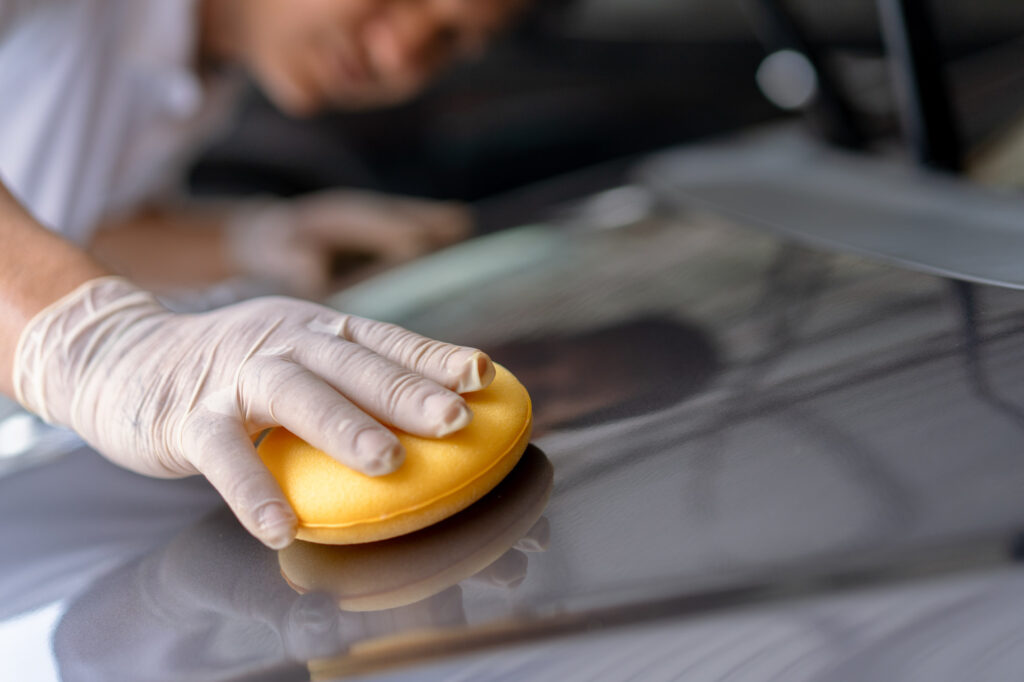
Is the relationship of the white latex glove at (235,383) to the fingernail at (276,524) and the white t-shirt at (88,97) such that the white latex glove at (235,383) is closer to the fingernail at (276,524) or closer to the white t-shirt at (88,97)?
the fingernail at (276,524)

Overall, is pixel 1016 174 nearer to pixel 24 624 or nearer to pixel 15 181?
pixel 24 624

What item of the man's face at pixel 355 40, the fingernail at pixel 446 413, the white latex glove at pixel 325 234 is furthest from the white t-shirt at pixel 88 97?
the fingernail at pixel 446 413

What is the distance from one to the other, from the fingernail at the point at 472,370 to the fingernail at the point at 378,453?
0.07 meters

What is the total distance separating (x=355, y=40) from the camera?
4.89ft

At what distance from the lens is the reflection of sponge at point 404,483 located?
49 cm

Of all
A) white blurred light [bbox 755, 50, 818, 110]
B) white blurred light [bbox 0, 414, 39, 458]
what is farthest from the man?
white blurred light [bbox 755, 50, 818, 110]

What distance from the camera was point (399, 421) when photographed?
51 centimetres

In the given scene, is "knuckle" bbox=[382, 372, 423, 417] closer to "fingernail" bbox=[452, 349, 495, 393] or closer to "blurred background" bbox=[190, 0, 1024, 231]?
"fingernail" bbox=[452, 349, 495, 393]

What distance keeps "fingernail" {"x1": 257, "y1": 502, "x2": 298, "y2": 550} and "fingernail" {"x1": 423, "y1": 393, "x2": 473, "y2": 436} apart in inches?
4.1

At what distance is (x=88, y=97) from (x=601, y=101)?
40.7 inches

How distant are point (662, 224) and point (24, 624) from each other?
805 millimetres

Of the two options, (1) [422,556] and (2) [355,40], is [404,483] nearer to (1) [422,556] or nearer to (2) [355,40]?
(1) [422,556]

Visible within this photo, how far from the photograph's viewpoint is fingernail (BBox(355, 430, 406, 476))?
0.48 metres

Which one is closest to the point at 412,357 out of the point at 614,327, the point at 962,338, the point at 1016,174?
the point at 614,327
